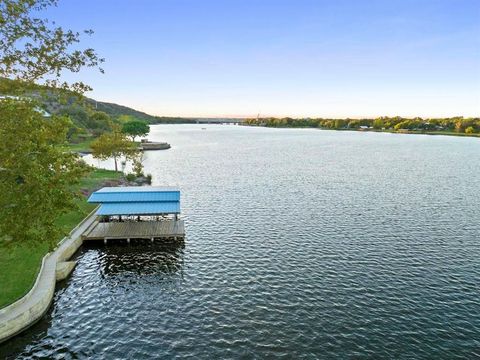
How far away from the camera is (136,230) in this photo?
47.1 m

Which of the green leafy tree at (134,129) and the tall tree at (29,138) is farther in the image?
the green leafy tree at (134,129)

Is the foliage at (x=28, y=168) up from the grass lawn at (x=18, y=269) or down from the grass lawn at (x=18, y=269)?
up

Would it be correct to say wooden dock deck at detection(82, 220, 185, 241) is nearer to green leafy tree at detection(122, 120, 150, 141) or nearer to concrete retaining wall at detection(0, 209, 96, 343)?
concrete retaining wall at detection(0, 209, 96, 343)

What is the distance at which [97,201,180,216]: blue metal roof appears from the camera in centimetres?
4706

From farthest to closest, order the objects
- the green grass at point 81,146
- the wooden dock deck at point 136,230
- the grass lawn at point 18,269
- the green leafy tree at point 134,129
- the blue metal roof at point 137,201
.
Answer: the green leafy tree at point 134,129 → the green grass at point 81,146 → the blue metal roof at point 137,201 → the wooden dock deck at point 136,230 → the grass lawn at point 18,269

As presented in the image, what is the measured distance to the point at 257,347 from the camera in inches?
982

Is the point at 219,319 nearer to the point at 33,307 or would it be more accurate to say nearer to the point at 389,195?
the point at 33,307

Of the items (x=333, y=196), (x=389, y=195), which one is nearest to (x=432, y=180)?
(x=389, y=195)

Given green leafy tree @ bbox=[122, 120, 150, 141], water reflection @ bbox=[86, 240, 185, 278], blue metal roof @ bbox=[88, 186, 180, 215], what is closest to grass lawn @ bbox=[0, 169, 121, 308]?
water reflection @ bbox=[86, 240, 185, 278]

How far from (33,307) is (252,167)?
92.3 meters

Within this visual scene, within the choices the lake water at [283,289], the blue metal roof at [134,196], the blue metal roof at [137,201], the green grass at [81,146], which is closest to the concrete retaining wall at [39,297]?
the lake water at [283,289]

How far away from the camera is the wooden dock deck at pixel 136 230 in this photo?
45125 mm

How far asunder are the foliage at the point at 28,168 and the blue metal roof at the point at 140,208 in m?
22.2

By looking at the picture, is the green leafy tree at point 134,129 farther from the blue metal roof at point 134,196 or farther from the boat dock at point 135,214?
the blue metal roof at point 134,196
